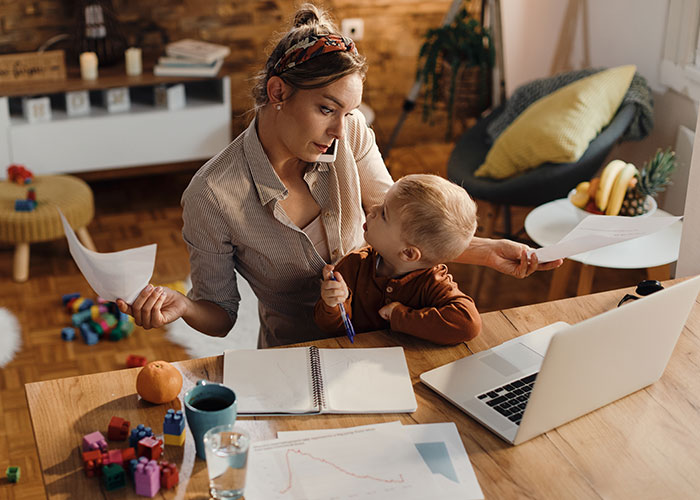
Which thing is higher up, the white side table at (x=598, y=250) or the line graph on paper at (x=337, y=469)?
the line graph on paper at (x=337, y=469)

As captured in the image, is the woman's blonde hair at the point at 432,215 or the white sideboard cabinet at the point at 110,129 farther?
the white sideboard cabinet at the point at 110,129

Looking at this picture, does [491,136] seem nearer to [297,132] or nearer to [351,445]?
[297,132]

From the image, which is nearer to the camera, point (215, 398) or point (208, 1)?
point (215, 398)

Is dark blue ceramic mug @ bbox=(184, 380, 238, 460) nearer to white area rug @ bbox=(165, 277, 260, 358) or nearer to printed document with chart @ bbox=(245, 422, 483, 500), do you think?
printed document with chart @ bbox=(245, 422, 483, 500)

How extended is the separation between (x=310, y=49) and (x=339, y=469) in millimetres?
699

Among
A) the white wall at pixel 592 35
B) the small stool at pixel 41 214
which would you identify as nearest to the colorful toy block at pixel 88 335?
the small stool at pixel 41 214

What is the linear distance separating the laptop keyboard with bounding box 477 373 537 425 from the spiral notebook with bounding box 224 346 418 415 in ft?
0.40

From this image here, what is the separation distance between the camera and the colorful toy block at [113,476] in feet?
3.47

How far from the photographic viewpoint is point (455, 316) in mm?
1380

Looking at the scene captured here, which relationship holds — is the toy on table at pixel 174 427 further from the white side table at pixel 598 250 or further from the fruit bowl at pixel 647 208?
the fruit bowl at pixel 647 208

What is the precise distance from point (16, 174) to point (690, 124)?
2.56 meters

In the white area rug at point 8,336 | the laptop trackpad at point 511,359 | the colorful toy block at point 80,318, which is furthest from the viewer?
the colorful toy block at point 80,318

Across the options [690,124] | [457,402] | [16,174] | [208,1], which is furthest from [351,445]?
[208,1]

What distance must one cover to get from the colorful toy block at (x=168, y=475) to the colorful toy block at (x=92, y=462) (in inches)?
3.4
